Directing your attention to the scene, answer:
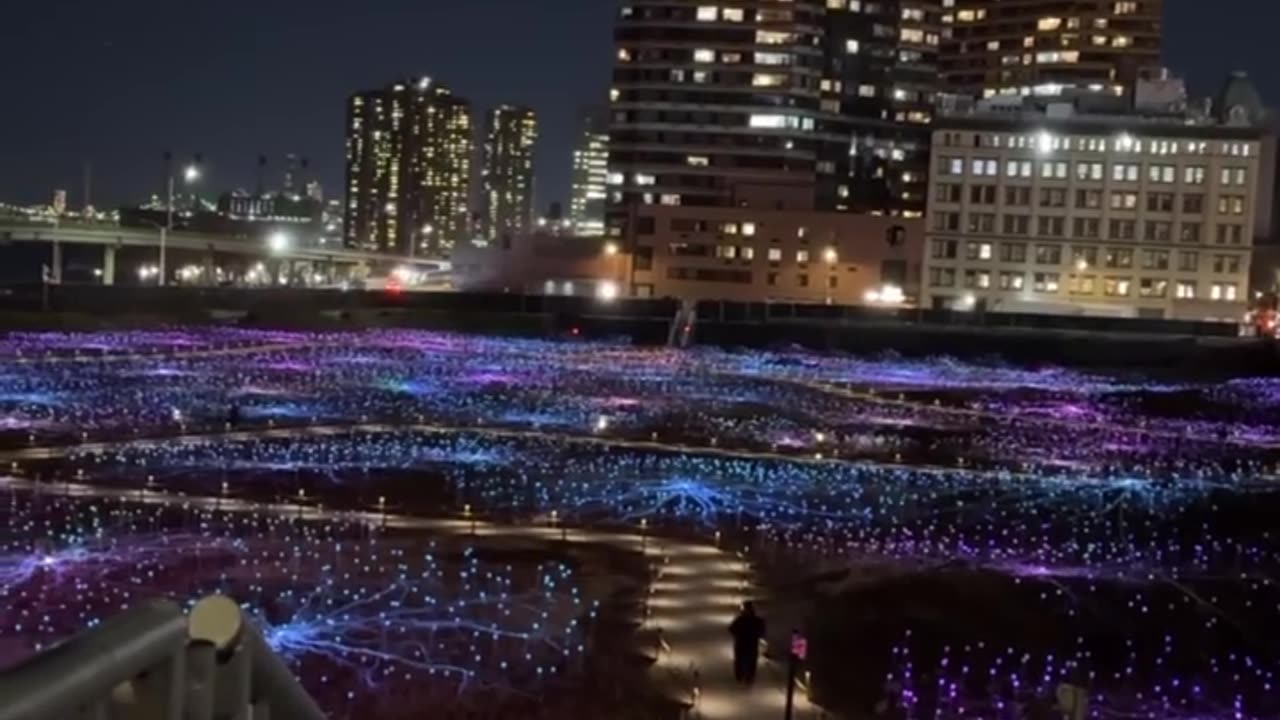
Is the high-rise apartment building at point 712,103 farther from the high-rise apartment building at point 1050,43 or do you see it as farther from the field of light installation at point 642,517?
the field of light installation at point 642,517

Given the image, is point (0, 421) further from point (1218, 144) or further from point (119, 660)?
point (1218, 144)

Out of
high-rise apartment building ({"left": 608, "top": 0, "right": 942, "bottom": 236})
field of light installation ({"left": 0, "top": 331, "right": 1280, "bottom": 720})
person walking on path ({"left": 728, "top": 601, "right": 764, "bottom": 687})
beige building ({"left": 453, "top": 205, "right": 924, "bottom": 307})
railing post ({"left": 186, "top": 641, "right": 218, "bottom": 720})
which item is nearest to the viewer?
railing post ({"left": 186, "top": 641, "right": 218, "bottom": 720})

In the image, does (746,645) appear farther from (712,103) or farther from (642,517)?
(712,103)

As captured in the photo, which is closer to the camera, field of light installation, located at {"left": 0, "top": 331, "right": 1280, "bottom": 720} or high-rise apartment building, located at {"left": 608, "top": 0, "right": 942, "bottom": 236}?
field of light installation, located at {"left": 0, "top": 331, "right": 1280, "bottom": 720}

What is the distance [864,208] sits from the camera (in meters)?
138

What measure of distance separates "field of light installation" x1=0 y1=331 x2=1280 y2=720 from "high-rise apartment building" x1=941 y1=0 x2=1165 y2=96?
12015 cm

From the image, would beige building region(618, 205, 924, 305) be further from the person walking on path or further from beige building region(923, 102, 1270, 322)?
the person walking on path

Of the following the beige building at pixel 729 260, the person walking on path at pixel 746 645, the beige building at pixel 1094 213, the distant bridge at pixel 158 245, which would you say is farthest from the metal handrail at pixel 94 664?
the beige building at pixel 729 260

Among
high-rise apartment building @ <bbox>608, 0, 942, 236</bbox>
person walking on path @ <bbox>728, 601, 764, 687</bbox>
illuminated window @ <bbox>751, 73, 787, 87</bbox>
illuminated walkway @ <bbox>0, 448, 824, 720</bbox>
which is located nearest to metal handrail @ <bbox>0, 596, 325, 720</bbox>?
illuminated walkway @ <bbox>0, 448, 824, 720</bbox>

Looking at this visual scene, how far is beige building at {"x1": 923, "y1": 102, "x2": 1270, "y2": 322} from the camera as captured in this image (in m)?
100

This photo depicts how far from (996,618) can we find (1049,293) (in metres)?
86.6

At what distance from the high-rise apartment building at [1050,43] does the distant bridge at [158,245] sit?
70.9m

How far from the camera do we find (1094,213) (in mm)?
102250

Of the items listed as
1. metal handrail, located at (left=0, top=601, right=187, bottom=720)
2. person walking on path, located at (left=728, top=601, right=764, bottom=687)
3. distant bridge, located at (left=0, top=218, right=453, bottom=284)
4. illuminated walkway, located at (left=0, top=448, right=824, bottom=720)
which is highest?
distant bridge, located at (left=0, top=218, right=453, bottom=284)
